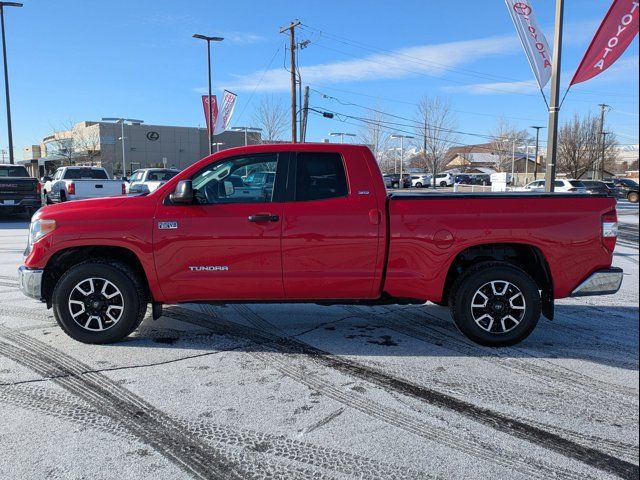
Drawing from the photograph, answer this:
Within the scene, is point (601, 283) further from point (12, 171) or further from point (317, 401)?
point (12, 171)

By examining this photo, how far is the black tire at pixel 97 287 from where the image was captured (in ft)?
15.9

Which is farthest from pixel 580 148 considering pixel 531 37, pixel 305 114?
pixel 531 37

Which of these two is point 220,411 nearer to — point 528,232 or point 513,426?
point 513,426

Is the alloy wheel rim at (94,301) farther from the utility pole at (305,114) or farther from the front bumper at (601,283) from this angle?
the utility pole at (305,114)

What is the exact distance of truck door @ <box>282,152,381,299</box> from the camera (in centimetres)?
479

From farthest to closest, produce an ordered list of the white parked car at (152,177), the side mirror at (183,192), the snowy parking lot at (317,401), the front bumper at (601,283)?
the white parked car at (152,177) → the front bumper at (601,283) → the side mirror at (183,192) → the snowy parking lot at (317,401)

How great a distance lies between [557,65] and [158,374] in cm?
973

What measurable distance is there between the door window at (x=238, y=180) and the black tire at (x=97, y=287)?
1.00 meters

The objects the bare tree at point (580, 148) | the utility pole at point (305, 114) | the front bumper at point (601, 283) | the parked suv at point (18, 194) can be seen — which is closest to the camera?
the front bumper at point (601, 283)

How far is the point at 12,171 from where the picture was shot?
18.0 metres

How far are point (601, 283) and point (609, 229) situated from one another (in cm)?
51

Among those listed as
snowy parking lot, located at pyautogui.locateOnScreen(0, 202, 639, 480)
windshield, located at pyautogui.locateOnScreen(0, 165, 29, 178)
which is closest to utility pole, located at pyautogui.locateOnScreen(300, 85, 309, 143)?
windshield, located at pyautogui.locateOnScreen(0, 165, 29, 178)

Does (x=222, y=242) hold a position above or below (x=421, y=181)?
below

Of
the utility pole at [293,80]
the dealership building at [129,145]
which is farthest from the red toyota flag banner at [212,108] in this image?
the dealership building at [129,145]
